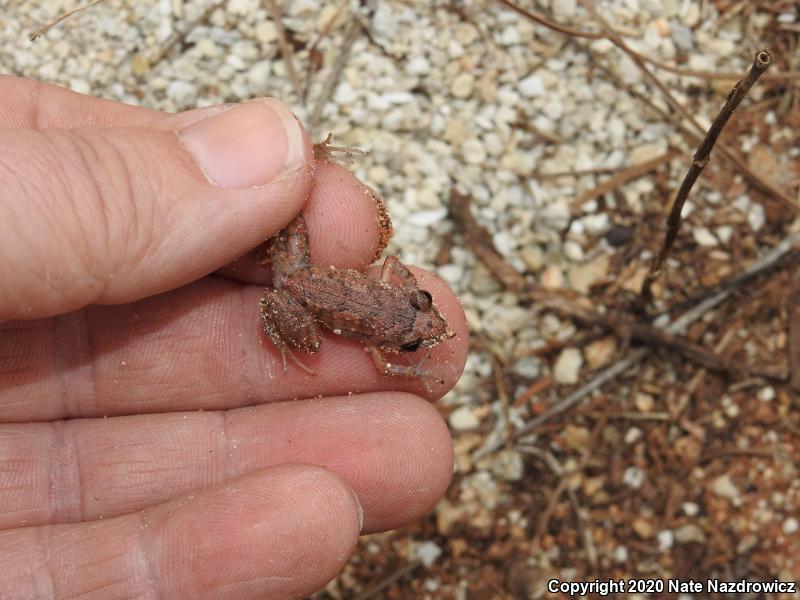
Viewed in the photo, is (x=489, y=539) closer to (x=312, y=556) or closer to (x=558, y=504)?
(x=558, y=504)

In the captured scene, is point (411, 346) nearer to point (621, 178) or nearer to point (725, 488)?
point (621, 178)

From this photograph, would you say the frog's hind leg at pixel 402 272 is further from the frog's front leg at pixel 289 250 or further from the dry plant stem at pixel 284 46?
the dry plant stem at pixel 284 46

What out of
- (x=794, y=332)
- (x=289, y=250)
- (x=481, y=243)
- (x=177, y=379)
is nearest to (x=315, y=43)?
(x=481, y=243)

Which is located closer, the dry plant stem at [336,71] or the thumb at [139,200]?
the thumb at [139,200]

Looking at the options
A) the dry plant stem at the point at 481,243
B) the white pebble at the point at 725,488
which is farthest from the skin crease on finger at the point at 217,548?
the white pebble at the point at 725,488

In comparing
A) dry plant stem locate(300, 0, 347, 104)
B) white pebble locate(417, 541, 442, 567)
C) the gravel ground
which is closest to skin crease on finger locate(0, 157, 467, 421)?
the gravel ground
